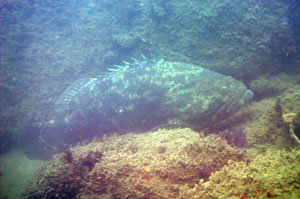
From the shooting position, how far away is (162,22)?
7016 mm

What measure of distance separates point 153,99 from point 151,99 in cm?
6

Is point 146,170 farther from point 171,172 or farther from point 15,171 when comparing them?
→ point 15,171

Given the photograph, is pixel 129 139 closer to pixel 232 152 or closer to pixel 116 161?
pixel 116 161

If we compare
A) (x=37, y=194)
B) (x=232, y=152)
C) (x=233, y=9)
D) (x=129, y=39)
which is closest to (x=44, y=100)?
(x=129, y=39)

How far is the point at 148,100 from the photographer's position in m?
5.46

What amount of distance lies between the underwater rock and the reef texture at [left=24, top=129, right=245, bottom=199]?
1.62 meters

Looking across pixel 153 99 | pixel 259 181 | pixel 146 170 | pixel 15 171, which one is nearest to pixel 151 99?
pixel 153 99

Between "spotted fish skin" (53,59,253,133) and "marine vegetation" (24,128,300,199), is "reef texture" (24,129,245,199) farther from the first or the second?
"spotted fish skin" (53,59,253,133)

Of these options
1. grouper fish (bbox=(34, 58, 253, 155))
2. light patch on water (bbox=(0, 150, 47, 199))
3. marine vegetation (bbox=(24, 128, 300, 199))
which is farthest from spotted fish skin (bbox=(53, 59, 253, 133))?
light patch on water (bbox=(0, 150, 47, 199))

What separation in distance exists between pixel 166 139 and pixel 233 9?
5284mm

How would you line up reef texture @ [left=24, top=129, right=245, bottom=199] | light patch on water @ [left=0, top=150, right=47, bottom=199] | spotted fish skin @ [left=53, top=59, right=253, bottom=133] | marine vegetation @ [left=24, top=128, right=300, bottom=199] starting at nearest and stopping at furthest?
1. marine vegetation @ [left=24, top=128, right=300, bottom=199]
2. reef texture @ [left=24, top=129, right=245, bottom=199]
3. spotted fish skin @ [left=53, top=59, right=253, bottom=133]
4. light patch on water @ [left=0, top=150, right=47, bottom=199]

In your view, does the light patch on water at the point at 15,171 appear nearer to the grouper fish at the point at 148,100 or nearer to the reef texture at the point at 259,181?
the grouper fish at the point at 148,100

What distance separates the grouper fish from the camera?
5.05 m

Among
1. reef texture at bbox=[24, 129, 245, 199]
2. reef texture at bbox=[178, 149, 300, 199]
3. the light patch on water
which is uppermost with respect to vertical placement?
reef texture at bbox=[178, 149, 300, 199]
